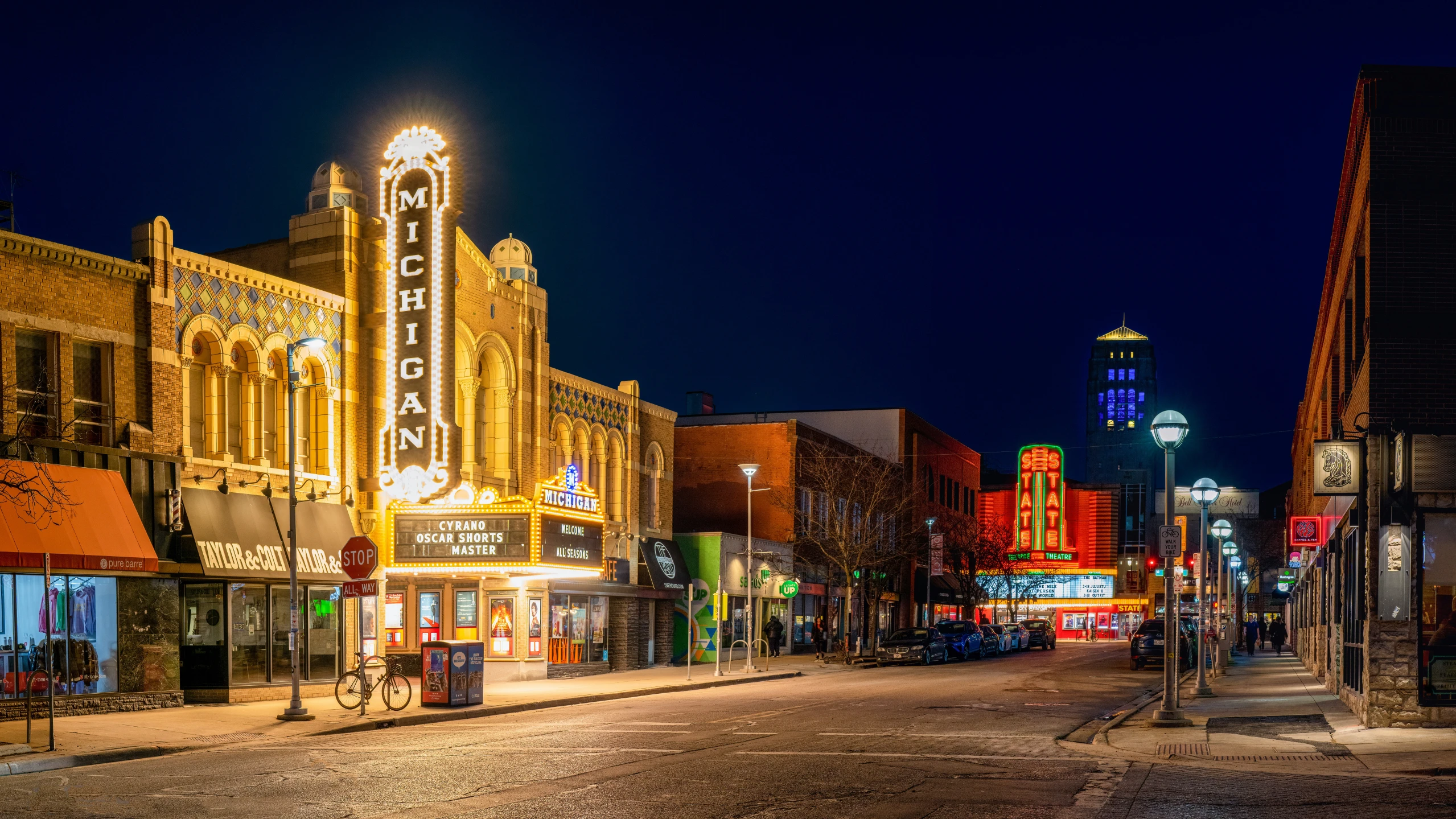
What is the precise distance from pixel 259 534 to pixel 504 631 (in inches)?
353

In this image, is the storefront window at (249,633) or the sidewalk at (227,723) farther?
the storefront window at (249,633)

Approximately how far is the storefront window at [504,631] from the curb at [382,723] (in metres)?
4.57

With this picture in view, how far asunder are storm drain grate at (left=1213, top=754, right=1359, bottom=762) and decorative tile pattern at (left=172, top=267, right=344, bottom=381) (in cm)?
1942

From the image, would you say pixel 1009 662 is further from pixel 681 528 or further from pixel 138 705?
pixel 138 705

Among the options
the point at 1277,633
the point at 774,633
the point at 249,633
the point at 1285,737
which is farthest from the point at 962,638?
the point at 1285,737

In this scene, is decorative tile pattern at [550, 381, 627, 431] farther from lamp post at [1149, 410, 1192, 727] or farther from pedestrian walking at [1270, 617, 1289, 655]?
pedestrian walking at [1270, 617, 1289, 655]

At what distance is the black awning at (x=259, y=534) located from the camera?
82.6 ft

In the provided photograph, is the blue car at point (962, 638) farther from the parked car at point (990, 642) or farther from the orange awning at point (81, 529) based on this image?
the orange awning at point (81, 529)

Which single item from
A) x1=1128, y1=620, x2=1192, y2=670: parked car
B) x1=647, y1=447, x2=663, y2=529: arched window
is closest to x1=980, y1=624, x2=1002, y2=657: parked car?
x1=1128, y1=620, x2=1192, y2=670: parked car

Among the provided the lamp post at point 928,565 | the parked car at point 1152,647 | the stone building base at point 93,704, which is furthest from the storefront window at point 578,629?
the lamp post at point 928,565

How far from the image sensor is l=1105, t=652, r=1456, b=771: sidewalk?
16.3m

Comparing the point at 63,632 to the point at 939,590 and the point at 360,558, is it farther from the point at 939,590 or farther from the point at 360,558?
the point at 939,590

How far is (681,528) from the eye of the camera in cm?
5400

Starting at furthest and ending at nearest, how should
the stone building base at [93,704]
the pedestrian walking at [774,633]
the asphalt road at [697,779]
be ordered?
the pedestrian walking at [774,633] < the stone building base at [93,704] < the asphalt road at [697,779]
